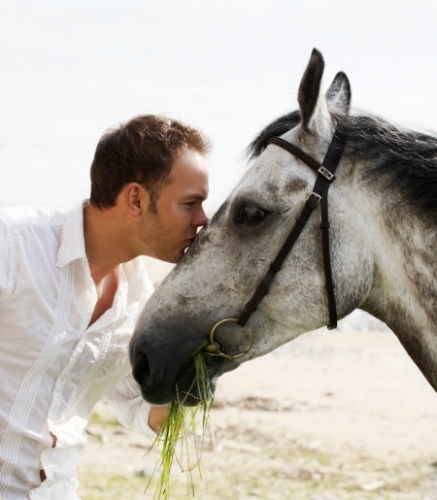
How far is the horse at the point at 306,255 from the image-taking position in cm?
263

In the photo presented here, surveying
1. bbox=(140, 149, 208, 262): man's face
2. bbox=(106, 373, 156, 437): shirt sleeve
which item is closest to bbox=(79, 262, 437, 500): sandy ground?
bbox=(106, 373, 156, 437): shirt sleeve

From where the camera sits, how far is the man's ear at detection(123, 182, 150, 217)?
3002 millimetres

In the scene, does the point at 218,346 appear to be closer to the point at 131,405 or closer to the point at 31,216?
the point at 131,405

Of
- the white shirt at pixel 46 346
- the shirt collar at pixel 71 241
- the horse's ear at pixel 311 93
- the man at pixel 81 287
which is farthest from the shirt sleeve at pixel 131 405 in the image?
the horse's ear at pixel 311 93

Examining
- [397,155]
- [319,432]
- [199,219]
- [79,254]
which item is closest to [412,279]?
[397,155]

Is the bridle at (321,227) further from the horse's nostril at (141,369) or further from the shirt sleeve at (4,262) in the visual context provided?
the shirt sleeve at (4,262)

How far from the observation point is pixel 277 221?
268cm

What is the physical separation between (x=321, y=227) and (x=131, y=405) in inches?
54.8

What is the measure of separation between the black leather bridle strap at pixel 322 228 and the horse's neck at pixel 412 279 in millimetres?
205

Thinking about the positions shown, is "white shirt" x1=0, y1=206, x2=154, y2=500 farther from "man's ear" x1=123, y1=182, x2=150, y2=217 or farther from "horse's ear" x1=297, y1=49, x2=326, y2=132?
"horse's ear" x1=297, y1=49, x2=326, y2=132

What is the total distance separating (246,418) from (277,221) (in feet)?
19.4

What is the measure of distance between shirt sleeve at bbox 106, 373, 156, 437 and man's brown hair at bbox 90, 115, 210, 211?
93cm

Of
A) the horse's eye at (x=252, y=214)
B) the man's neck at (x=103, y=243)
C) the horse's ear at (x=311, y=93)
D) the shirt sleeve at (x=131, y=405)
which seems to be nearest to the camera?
the horse's ear at (x=311, y=93)

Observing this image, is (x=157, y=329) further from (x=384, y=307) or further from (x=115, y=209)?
(x=384, y=307)
